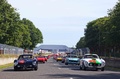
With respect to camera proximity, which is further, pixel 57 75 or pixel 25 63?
pixel 25 63

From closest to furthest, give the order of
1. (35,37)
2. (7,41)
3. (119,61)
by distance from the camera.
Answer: (119,61)
(7,41)
(35,37)

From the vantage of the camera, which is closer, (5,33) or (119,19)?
(119,19)

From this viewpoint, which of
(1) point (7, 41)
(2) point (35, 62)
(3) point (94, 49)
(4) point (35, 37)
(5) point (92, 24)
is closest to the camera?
(2) point (35, 62)

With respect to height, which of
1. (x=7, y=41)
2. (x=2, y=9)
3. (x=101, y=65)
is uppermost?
(x=2, y=9)

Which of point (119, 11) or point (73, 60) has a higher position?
point (119, 11)

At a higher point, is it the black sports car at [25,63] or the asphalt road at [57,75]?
the black sports car at [25,63]

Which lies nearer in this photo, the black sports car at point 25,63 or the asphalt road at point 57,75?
the asphalt road at point 57,75

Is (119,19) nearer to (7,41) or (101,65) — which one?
(101,65)

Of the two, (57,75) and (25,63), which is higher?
(25,63)

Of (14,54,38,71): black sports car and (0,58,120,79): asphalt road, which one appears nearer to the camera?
(0,58,120,79): asphalt road

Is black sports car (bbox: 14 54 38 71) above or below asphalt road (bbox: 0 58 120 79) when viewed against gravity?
above

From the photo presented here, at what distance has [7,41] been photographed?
8744cm

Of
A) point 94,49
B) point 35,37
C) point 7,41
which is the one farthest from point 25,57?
point 35,37

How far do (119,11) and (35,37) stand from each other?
98.9 meters
